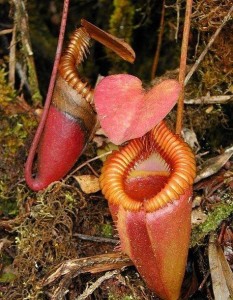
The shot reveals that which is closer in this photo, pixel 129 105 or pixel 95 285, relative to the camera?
pixel 129 105

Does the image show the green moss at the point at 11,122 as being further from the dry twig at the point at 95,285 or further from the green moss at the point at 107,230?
the dry twig at the point at 95,285

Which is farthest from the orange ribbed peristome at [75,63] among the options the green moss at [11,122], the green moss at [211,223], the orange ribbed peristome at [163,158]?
the green moss at [211,223]

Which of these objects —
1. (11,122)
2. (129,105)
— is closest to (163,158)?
(129,105)

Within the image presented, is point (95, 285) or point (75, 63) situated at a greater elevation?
point (75, 63)

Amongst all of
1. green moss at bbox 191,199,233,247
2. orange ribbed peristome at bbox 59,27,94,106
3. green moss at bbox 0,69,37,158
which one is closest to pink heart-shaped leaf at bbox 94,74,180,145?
orange ribbed peristome at bbox 59,27,94,106

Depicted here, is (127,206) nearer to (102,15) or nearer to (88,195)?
(88,195)

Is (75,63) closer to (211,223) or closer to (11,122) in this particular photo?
(11,122)
